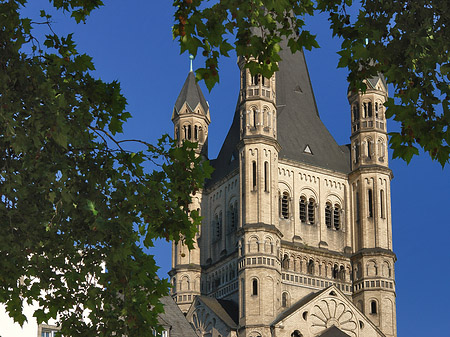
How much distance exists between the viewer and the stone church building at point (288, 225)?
232ft

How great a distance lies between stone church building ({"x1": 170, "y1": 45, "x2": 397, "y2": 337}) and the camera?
7081 cm

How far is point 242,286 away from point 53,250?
57104 millimetres

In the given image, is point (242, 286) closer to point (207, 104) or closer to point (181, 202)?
point (207, 104)

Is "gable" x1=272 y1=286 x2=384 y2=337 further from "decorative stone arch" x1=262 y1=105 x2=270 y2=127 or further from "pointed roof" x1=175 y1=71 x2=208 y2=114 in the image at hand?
→ "pointed roof" x1=175 y1=71 x2=208 y2=114

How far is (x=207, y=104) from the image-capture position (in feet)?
281

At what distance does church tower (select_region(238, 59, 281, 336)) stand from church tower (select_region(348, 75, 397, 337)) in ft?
25.8

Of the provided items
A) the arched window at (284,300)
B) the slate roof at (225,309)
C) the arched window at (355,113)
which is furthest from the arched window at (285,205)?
the arched window at (355,113)

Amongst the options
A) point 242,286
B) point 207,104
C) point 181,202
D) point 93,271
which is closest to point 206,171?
point 181,202

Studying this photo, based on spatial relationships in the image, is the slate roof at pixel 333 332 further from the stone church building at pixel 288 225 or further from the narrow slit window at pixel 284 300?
the narrow slit window at pixel 284 300

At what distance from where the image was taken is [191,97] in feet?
277

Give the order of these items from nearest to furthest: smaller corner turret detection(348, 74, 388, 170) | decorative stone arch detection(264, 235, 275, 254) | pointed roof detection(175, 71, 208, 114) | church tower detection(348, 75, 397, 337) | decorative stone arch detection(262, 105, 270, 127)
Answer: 1. decorative stone arch detection(264, 235, 275, 254)
2. decorative stone arch detection(262, 105, 270, 127)
3. church tower detection(348, 75, 397, 337)
4. smaller corner turret detection(348, 74, 388, 170)
5. pointed roof detection(175, 71, 208, 114)

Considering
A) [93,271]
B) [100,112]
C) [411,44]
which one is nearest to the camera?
[411,44]

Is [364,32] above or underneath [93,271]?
above

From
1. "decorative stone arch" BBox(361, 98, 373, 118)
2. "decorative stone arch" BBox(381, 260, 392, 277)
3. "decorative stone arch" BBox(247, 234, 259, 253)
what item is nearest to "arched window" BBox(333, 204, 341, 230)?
"decorative stone arch" BBox(381, 260, 392, 277)
